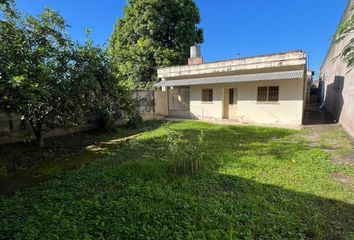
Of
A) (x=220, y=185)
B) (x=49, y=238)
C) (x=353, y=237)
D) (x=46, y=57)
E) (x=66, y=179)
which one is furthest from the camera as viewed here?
(x=46, y=57)

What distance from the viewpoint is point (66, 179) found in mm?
4805

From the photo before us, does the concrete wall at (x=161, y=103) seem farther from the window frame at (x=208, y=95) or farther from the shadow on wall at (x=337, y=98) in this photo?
the shadow on wall at (x=337, y=98)

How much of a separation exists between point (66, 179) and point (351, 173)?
21.5 feet

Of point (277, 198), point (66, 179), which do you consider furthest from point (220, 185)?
point (66, 179)

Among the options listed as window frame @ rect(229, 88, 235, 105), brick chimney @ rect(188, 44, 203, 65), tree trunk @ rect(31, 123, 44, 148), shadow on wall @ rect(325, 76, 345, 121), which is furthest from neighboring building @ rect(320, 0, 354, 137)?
tree trunk @ rect(31, 123, 44, 148)

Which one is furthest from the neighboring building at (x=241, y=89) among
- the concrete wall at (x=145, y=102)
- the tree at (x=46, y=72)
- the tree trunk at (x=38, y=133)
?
the tree trunk at (x=38, y=133)

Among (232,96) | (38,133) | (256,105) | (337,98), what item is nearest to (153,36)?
(232,96)

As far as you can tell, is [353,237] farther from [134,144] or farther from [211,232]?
[134,144]

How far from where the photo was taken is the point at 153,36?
846 inches

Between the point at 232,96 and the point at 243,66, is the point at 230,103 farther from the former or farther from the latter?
the point at 243,66

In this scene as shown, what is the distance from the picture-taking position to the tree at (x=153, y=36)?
813 inches

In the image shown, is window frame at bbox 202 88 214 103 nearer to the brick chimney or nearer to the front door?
the front door

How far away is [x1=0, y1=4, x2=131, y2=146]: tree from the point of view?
5438 millimetres

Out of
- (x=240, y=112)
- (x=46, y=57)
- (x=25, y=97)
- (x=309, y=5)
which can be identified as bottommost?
(x=240, y=112)
